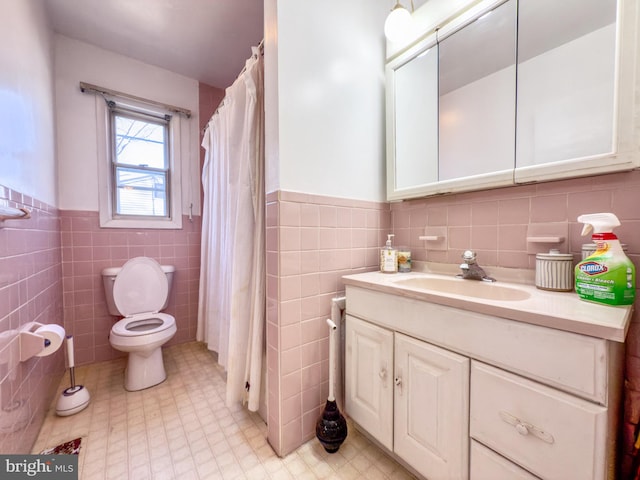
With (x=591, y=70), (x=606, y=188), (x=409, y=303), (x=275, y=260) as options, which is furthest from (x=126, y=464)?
(x=591, y=70)

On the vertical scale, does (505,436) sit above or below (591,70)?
below

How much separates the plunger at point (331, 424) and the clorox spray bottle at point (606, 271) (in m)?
0.83

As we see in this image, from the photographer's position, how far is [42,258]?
1.33 meters

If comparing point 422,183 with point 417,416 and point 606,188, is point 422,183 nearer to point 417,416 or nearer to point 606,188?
point 606,188

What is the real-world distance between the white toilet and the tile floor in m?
0.12

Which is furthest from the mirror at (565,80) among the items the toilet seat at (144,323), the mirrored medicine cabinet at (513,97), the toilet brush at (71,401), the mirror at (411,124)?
the toilet brush at (71,401)

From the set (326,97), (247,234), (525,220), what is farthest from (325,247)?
(525,220)

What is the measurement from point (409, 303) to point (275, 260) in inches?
22.0

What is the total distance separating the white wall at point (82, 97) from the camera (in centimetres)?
176

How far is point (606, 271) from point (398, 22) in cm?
128

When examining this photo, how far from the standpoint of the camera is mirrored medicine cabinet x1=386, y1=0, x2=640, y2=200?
31.3 inches

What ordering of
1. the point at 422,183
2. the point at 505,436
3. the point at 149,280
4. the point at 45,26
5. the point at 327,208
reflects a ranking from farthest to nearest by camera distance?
the point at 149,280, the point at 45,26, the point at 422,183, the point at 327,208, the point at 505,436

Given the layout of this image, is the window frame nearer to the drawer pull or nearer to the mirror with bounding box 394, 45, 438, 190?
the mirror with bounding box 394, 45, 438, 190

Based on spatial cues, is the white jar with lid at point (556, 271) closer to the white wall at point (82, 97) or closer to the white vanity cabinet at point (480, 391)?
the white vanity cabinet at point (480, 391)
